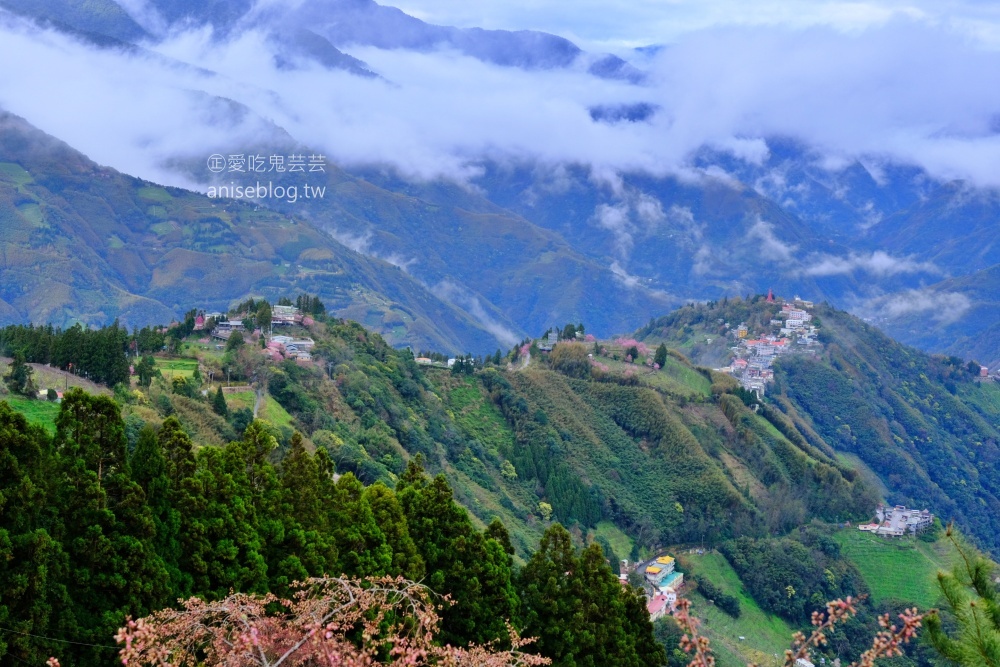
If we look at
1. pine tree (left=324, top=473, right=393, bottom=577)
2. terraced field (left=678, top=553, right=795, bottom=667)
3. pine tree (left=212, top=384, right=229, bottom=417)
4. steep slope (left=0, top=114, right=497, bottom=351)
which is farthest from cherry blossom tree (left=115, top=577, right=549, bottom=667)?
steep slope (left=0, top=114, right=497, bottom=351)

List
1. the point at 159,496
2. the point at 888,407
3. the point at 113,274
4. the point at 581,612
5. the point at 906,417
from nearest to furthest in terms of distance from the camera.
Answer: the point at 159,496 → the point at 581,612 → the point at 906,417 → the point at 888,407 → the point at 113,274

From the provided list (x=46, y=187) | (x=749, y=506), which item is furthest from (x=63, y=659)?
(x=46, y=187)

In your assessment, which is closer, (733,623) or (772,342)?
(733,623)

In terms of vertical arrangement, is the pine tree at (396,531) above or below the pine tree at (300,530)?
below

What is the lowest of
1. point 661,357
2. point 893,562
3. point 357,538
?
point 893,562

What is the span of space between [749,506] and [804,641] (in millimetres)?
60917

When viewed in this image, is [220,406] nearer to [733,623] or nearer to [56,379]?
[56,379]

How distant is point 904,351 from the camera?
136875 millimetres

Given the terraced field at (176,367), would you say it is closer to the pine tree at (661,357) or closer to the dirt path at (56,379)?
the dirt path at (56,379)

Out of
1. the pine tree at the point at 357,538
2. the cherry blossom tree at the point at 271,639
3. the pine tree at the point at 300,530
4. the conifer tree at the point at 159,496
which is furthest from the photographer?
the pine tree at the point at 357,538

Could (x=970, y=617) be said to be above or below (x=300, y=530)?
above

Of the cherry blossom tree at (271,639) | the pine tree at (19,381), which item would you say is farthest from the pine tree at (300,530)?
the pine tree at (19,381)

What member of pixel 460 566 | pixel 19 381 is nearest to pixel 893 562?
pixel 460 566

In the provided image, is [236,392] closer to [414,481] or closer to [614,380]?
[414,481]
